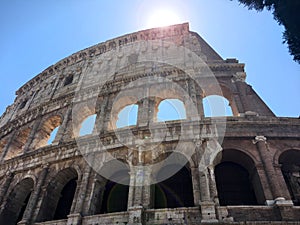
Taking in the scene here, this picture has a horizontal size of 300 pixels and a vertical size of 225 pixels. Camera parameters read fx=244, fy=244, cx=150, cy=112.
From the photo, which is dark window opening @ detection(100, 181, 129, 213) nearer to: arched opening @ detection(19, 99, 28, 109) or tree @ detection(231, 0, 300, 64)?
tree @ detection(231, 0, 300, 64)

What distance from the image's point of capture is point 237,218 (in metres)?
7.21

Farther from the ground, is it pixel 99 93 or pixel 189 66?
pixel 189 66

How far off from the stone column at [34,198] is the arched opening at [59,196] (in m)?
0.32

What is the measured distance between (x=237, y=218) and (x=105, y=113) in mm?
7439

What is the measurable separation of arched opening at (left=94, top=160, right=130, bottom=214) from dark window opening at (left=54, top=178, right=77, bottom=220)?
5.37ft

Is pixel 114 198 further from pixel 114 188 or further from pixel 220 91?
pixel 220 91

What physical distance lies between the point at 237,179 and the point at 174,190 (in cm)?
247

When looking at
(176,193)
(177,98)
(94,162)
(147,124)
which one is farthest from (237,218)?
(177,98)

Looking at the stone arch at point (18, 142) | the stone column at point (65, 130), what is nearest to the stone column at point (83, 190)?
the stone column at point (65, 130)

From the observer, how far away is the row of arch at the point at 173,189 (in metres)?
8.88

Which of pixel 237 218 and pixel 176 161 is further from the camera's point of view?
pixel 176 161

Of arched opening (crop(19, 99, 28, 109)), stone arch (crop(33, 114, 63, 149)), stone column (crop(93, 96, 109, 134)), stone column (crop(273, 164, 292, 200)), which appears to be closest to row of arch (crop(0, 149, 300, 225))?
stone column (crop(273, 164, 292, 200))

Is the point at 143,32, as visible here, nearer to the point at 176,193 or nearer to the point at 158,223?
the point at 176,193

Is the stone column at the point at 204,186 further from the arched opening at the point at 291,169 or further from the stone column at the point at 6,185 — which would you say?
the stone column at the point at 6,185
